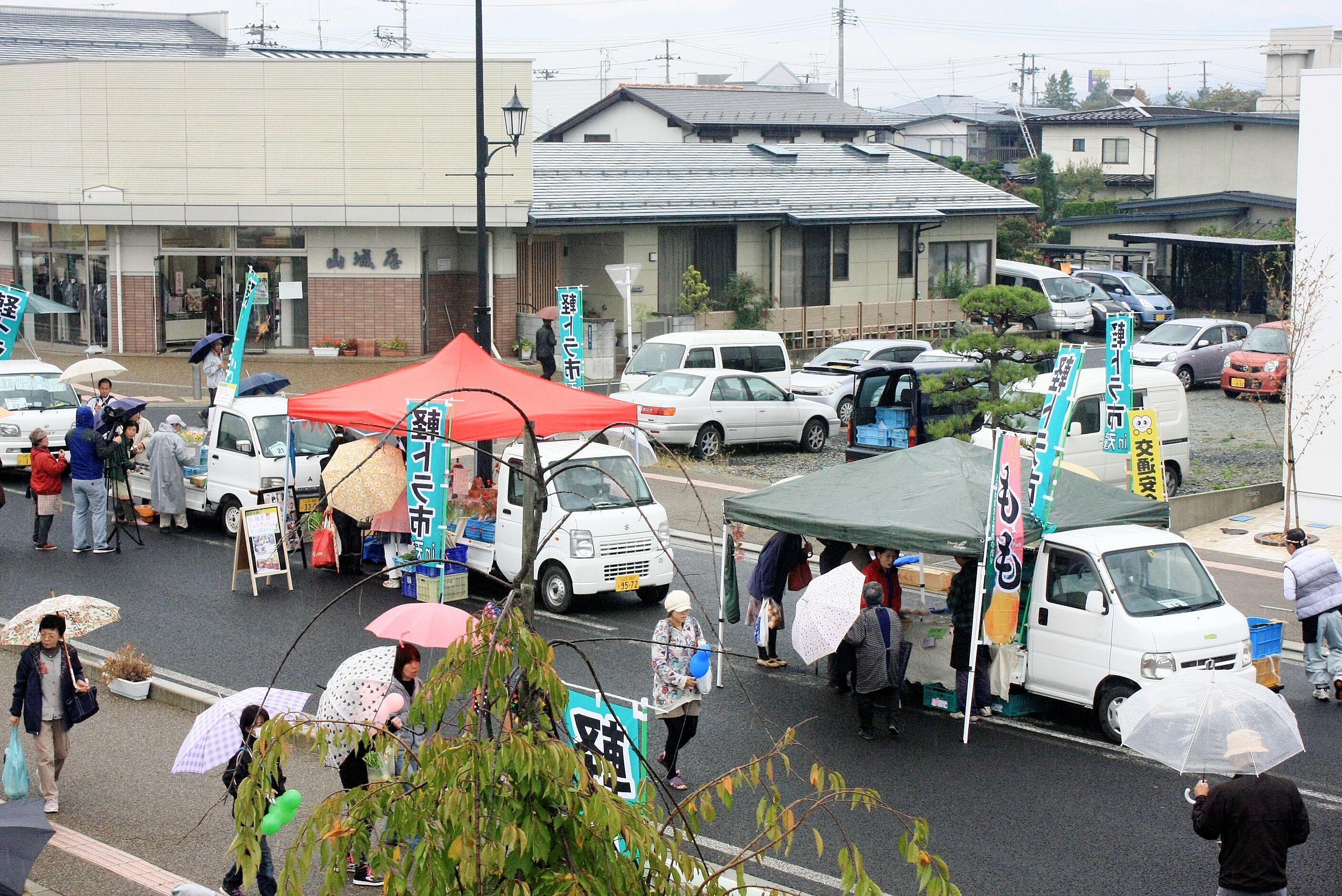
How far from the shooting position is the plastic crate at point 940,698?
12102 millimetres

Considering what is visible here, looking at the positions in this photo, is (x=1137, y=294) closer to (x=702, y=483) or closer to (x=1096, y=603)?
(x=702, y=483)

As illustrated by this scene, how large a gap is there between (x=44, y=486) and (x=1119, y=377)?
1301 cm

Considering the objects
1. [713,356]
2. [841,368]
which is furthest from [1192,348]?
[713,356]

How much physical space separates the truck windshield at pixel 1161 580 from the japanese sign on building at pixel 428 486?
6.73 metres

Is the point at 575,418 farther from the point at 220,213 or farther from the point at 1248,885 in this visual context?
the point at 220,213

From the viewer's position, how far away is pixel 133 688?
11.9 meters

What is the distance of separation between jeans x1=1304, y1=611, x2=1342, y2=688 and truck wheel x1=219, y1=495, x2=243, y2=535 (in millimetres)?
12237

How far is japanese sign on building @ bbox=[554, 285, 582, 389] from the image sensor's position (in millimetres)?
20953

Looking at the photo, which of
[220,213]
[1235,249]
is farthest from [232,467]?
[1235,249]

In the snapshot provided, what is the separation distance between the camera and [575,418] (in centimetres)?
1516

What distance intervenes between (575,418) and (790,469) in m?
7.93

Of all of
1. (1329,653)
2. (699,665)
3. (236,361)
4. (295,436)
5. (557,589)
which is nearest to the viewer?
(699,665)

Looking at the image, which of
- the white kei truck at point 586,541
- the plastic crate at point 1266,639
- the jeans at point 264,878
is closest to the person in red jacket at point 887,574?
the white kei truck at point 586,541

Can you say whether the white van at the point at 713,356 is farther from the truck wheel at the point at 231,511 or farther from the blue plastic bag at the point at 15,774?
the blue plastic bag at the point at 15,774
